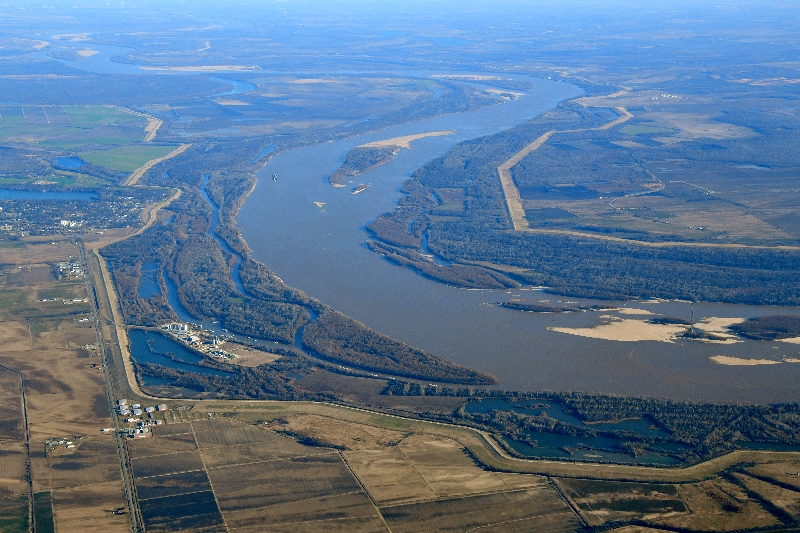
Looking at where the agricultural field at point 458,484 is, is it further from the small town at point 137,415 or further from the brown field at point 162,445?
the small town at point 137,415

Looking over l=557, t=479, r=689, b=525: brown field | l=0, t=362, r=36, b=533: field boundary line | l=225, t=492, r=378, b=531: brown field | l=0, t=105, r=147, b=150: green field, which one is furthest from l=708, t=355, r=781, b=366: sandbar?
l=0, t=105, r=147, b=150: green field

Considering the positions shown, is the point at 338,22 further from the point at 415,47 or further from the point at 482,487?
the point at 482,487

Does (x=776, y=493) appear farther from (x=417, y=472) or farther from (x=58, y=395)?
(x=58, y=395)

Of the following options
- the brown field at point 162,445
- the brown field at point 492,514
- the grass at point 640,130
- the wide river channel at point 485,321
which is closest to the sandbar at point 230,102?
the wide river channel at point 485,321

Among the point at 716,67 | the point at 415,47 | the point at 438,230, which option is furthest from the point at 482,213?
the point at 415,47

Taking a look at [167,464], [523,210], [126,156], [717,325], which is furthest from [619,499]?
[126,156]

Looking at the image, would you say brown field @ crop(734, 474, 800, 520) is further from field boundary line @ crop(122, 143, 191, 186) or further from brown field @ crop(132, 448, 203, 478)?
field boundary line @ crop(122, 143, 191, 186)

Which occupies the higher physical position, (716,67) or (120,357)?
(716,67)
